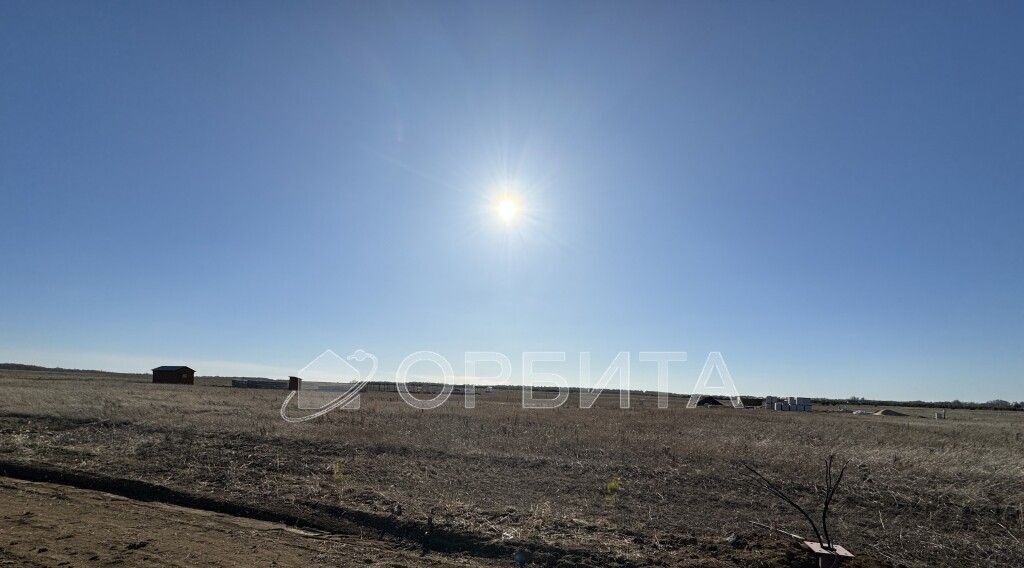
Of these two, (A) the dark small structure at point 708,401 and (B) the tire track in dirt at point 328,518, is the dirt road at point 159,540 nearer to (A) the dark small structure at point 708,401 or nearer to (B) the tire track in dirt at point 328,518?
(B) the tire track in dirt at point 328,518

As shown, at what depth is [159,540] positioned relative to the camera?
25.0 ft

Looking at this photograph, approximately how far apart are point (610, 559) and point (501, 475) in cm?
513

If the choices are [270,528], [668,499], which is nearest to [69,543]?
[270,528]

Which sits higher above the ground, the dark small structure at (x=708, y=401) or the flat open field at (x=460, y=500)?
the flat open field at (x=460, y=500)

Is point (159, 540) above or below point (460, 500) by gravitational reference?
below

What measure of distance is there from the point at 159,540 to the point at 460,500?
4776 mm

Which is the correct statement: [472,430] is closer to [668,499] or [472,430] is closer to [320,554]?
[668,499]

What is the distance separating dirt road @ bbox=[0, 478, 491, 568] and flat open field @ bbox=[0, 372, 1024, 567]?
0.04 m

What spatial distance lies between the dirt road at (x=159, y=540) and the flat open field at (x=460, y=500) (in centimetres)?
4

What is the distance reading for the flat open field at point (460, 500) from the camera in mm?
7695

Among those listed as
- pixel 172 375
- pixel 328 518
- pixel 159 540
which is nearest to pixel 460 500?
pixel 328 518

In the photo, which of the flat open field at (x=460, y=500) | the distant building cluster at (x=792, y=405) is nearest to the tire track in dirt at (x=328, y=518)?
the flat open field at (x=460, y=500)

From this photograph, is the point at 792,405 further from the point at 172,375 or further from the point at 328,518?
the point at 172,375

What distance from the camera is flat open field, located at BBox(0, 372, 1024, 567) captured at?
7695mm
